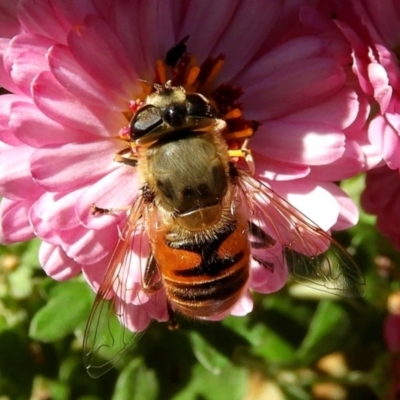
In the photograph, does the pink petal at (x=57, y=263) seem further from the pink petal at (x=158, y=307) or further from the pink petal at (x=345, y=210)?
the pink petal at (x=345, y=210)

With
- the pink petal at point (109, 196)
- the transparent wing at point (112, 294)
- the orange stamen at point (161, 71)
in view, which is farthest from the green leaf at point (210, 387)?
the orange stamen at point (161, 71)

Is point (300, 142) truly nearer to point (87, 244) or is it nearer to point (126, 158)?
point (126, 158)

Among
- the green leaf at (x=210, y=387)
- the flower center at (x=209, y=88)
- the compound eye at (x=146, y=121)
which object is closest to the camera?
the compound eye at (x=146, y=121)

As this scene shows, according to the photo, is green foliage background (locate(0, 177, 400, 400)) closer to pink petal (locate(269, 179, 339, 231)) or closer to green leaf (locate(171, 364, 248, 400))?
green leaf (locate(171, 364, 248, 400))

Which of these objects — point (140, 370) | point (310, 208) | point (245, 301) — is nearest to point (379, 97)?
point (310, 208)

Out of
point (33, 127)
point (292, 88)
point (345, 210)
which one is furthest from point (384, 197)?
point (33, 127)

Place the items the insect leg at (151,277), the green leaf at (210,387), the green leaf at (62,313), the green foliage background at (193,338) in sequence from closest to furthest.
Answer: the insect leg at (151,277) < the green leaf at (62,313) < the green foliage background at (193,338) < the green leaf at (210,387)

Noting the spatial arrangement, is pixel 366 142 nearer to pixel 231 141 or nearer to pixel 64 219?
pixel 231 141
